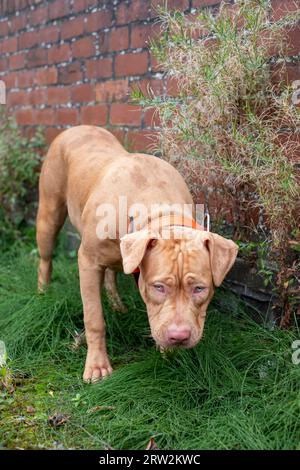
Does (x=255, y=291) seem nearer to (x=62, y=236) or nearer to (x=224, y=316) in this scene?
(x=224, y=316)

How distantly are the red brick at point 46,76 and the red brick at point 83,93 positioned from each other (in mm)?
462

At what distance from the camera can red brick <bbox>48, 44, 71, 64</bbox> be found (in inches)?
259

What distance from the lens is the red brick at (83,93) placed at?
20.5ft

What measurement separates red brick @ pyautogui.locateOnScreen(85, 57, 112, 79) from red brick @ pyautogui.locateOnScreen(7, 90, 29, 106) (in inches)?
60.2

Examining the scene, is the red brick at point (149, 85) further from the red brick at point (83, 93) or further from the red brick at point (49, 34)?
the red brick at point (49, 34)

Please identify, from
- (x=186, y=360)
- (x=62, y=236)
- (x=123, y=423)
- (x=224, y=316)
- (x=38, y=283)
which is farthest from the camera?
(x=62, y=236)

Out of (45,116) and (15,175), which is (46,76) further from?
(15,175)

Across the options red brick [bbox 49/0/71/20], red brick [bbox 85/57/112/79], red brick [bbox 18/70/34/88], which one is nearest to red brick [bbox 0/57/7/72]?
red brick [bbox 18/70/34/88]

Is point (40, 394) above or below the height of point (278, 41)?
below

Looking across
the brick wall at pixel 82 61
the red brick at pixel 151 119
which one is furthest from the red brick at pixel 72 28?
the red brick at pixel 151 119

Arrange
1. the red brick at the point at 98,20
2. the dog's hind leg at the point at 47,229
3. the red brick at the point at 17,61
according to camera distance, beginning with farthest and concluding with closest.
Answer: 1. the red brick at the point at 17,61
2. the red brick at the point at 98,20
3. the dog's hind leg at the point at 47,229
